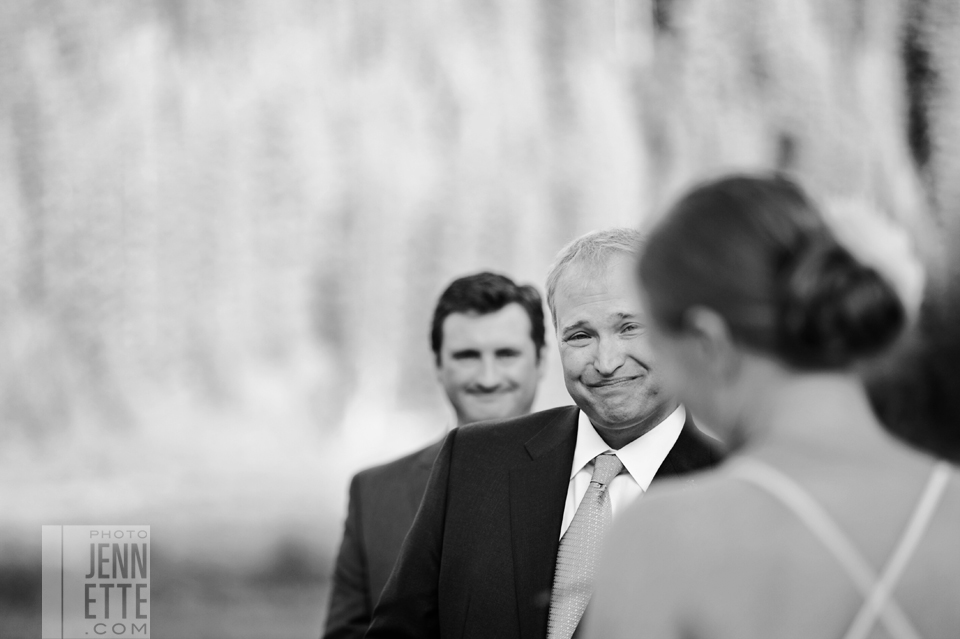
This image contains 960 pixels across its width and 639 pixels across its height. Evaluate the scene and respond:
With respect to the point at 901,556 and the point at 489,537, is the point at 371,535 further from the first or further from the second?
the point at 901,556

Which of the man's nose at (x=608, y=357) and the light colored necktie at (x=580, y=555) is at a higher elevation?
the man's nose at (x=608, y=357)

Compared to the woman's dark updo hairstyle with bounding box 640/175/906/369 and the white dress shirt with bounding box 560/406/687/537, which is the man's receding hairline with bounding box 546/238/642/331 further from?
the woman's dark updo hairstyle with bounding box 640/175/906/369

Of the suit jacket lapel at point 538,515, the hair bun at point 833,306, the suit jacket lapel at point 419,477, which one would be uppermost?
the hair bun at point 833,306

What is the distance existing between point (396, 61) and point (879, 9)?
239 centimetres

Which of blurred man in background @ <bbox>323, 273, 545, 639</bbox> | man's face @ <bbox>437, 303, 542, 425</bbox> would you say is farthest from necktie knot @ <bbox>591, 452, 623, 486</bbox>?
man's face @ <bbox>437, 303, 542, 425</bbox>

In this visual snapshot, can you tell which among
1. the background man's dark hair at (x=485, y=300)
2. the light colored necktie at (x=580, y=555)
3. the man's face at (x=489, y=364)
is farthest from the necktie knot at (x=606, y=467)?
the background man's dark hair at (x=485, y=300)

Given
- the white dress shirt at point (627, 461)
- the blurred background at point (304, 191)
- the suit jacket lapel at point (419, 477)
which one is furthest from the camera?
the blurred background at point (304, 191)

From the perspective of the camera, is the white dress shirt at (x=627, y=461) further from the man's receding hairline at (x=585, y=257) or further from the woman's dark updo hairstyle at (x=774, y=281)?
the woman's dark updo hairstyle at (x=774, y=281)

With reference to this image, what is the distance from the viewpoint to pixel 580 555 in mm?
2086

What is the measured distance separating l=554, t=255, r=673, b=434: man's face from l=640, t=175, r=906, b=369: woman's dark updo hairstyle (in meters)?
1.09

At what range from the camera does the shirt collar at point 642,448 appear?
2.19 metres

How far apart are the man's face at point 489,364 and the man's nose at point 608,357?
1.16 m

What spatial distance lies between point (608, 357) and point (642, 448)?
0.21 meters

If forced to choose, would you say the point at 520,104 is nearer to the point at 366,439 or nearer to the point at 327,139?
the point at 327,139
